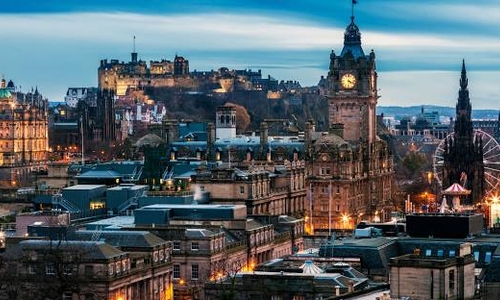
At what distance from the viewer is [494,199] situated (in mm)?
161125

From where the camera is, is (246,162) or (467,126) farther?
(467,126)

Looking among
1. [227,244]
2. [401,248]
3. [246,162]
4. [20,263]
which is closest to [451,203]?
[246,162]

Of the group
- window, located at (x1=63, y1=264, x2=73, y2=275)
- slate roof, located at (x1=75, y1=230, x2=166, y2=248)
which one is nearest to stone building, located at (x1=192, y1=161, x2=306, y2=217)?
slate roof, located at (x1=75, y1=230, x2=166, y2=248)

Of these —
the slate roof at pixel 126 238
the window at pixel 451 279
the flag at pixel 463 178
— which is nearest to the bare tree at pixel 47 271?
the slate roof at pixel 126 238

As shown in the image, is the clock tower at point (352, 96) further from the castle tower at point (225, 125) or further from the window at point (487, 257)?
the window at point (487, 257)

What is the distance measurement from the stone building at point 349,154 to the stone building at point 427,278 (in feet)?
274

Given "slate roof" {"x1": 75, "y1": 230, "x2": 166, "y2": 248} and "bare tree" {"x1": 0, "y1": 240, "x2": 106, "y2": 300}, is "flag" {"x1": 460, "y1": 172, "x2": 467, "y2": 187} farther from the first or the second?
"bare tree" {"x1": 0, "y1": 240, "x2": 106, "y2": 300}

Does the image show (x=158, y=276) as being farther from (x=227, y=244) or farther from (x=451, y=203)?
(x=451, y=203)

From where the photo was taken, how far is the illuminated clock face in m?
188

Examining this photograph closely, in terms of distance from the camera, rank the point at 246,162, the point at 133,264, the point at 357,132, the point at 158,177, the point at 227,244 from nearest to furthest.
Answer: the point at 133,264
the point at 227,244
the point at 158,177
the point at 246,162
the point at 357,132

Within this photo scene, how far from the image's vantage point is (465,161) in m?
180

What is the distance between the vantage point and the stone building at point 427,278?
258ft

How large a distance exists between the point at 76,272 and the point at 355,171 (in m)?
81.4

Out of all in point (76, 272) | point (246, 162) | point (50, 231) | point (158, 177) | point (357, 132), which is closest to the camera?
point (76, 272)
